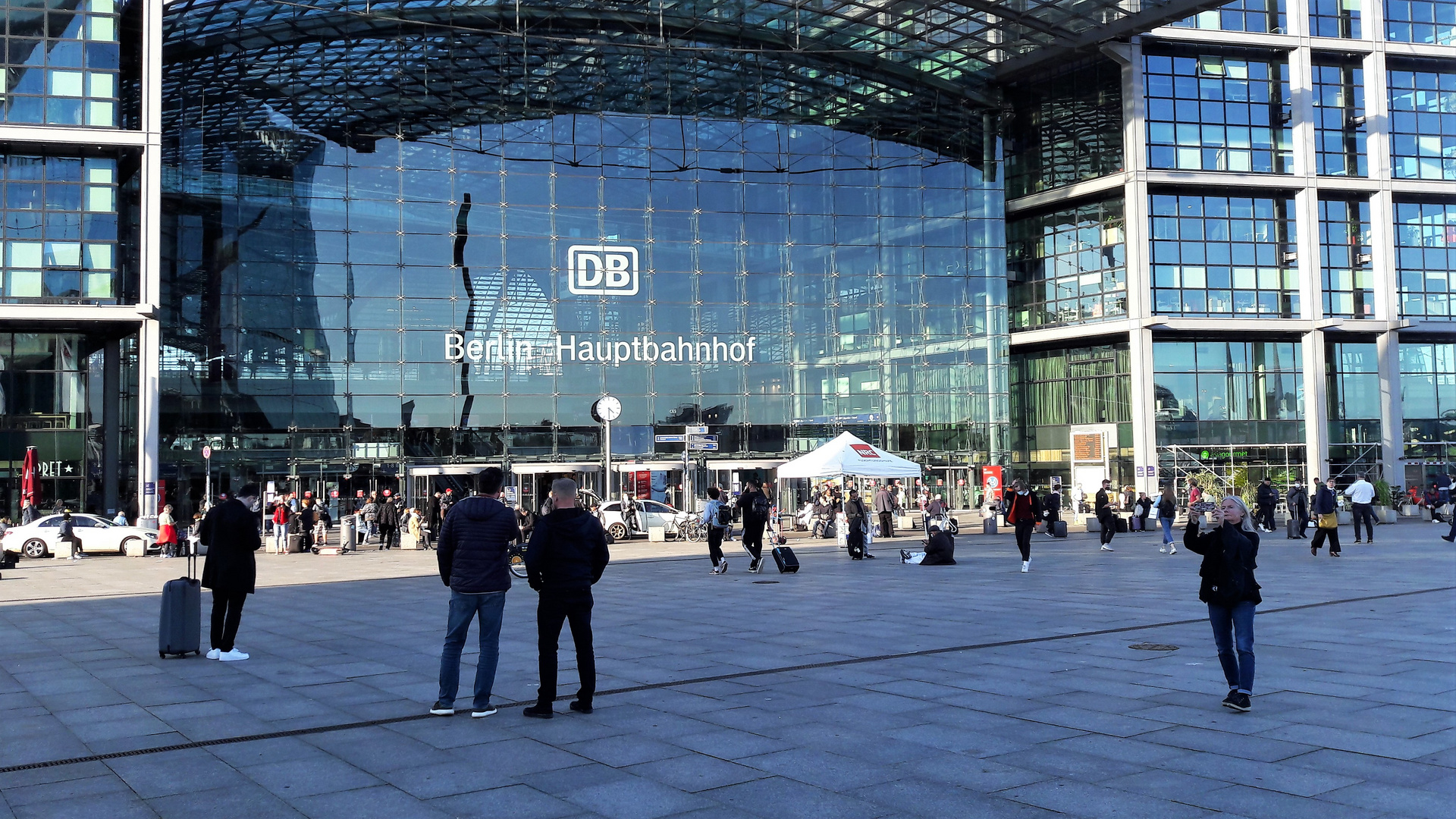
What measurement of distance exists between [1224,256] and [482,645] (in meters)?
48.6

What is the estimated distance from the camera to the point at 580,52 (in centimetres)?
4522

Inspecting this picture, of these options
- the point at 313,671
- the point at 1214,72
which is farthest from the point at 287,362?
the point at 1214,72

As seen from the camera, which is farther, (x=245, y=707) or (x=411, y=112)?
(x=411, y=112)

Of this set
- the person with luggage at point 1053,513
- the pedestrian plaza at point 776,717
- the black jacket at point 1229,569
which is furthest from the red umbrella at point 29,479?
the black jacket at point 1229,569

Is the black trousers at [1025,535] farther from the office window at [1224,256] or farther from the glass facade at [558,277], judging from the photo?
the office window at [1224,256]

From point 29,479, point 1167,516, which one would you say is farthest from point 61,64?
point 1167,516

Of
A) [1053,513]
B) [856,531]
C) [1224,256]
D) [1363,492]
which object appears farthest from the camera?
[1224,256]

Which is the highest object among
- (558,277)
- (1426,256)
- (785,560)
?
(1426,256)

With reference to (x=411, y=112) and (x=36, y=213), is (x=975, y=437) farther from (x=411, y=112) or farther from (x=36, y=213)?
(x=36, y=213)

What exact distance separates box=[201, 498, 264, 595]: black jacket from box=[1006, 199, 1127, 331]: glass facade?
4409 cm

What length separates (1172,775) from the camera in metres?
6.64

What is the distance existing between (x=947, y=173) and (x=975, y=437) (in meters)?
11.5

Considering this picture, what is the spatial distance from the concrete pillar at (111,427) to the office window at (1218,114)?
4071 cm

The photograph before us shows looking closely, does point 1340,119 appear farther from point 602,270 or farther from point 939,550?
point 939,550
